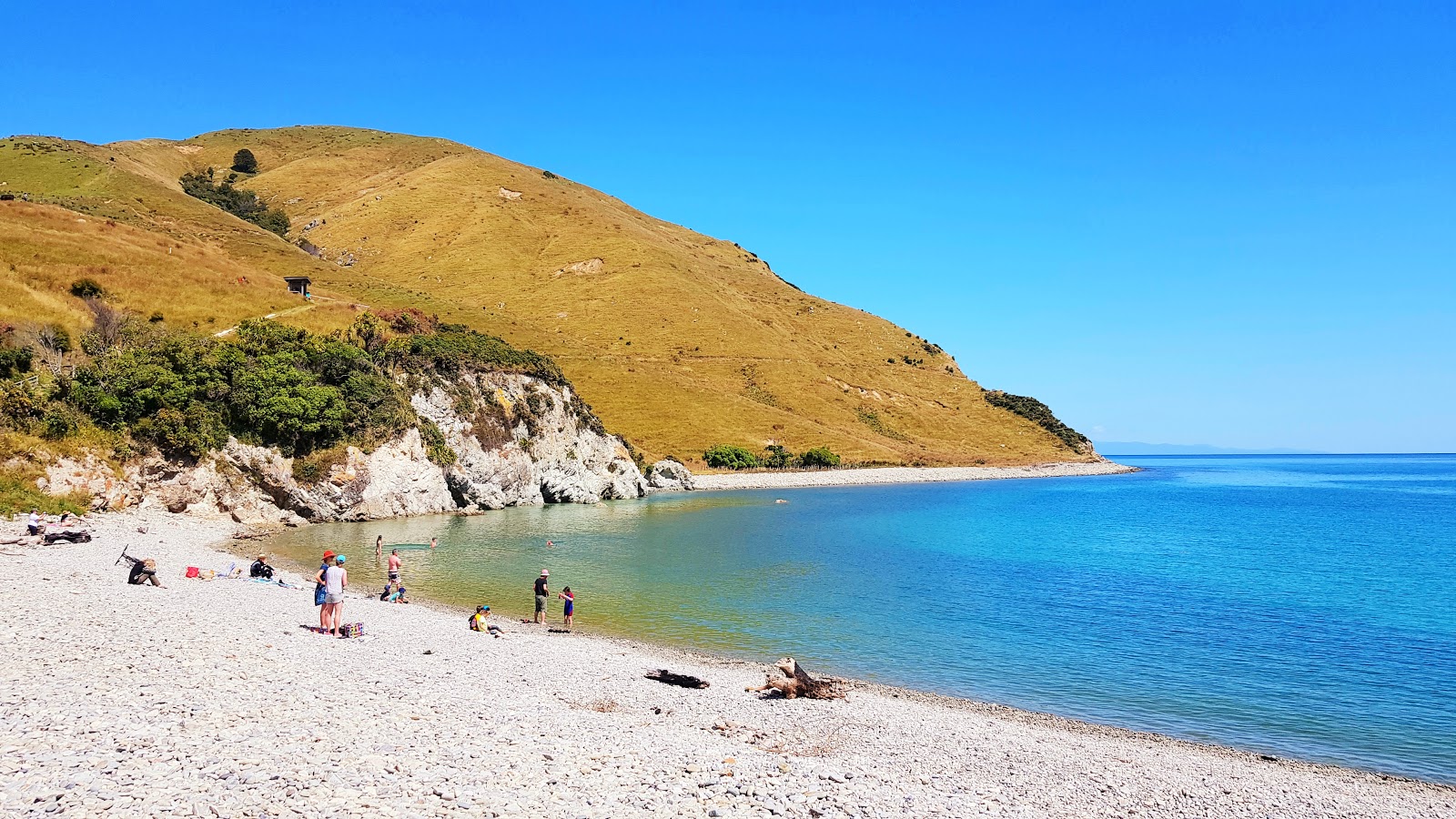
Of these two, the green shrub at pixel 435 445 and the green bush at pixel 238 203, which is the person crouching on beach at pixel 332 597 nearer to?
the green shrub at pixel 435 445

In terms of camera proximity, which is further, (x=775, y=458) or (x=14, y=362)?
(x=775, y=458)

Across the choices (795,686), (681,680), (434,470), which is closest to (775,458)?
(434,470)

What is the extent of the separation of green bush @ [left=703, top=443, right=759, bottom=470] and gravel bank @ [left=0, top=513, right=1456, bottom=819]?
90911 mm

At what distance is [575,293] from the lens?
6078 inches

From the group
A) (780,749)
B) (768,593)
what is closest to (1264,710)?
(780,749)

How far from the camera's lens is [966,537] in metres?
53.9

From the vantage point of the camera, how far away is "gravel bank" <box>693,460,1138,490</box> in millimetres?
102500

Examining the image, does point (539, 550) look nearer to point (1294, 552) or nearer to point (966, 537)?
point (966, 537)

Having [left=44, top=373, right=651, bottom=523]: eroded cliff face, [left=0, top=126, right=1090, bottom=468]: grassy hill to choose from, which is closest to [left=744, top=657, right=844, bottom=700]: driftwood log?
[left=44, top=373, right=651, bottom=523]: eroded cliff face

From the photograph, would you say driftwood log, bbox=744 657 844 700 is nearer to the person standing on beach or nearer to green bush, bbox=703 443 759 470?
the person standing on beach

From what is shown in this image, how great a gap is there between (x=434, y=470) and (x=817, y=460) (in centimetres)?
7354

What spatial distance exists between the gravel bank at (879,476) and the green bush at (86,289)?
2377 inches

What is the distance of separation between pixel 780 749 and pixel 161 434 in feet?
143

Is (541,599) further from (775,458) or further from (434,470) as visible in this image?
(775,458)
